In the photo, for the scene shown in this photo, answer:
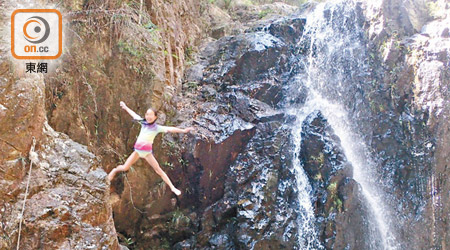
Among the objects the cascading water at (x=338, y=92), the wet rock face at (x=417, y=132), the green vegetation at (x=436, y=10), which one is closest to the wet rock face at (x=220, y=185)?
the cascading water at (x=338, y=92)

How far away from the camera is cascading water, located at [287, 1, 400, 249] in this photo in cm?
751

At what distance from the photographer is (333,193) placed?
7102 mm

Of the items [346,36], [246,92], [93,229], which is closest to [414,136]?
[346,36]

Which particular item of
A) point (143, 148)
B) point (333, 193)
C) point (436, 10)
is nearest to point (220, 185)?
point (333, 193)

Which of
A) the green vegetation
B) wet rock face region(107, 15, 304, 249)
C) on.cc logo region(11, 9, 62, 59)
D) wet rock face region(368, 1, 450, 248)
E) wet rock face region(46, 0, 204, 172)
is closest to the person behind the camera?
on.cc logo region(11, 9, 62, 59)

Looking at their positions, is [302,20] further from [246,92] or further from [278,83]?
[246,92]

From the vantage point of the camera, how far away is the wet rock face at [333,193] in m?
6.86

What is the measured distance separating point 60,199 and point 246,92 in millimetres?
5748

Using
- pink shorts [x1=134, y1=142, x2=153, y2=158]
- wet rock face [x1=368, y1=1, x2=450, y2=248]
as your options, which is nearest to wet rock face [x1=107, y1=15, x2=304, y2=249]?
pink shorts [x1=134, y1=142, x2=153, y2=158]

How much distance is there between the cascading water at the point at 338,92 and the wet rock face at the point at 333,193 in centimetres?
20

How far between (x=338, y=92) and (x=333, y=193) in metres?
3.70

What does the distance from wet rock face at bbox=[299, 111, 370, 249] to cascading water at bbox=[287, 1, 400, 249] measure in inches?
8.0

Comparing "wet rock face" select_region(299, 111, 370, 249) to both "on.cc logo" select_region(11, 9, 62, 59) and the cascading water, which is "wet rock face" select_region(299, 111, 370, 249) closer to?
the cascading water

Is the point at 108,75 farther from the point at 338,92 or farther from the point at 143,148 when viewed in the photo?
the point at 338,92
